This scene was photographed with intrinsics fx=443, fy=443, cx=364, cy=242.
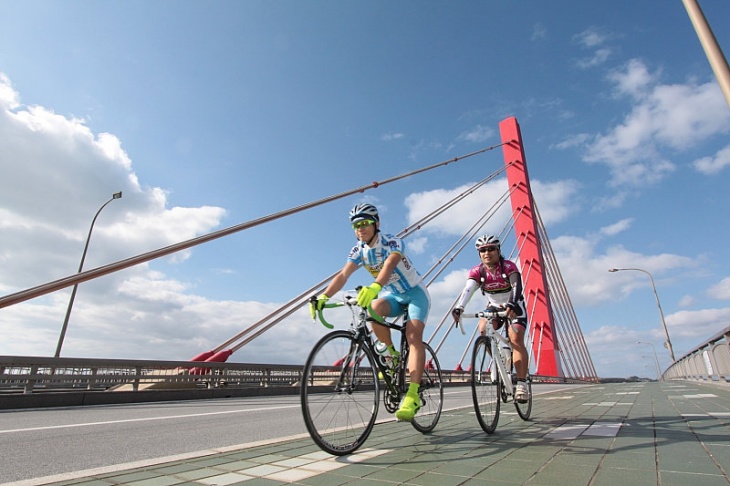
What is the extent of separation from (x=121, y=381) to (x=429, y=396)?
8.18 m

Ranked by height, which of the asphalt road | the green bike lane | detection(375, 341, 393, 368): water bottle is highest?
detection(375, 341, 393, 368): water bottle

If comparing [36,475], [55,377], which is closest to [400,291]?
[36,475]

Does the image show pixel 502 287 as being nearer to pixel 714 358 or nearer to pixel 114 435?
pixel 114 435

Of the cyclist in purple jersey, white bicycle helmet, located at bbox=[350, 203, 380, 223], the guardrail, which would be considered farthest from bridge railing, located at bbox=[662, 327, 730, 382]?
the guardrail

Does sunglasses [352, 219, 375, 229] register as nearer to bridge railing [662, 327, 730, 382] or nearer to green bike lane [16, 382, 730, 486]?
green bike lane [16, 382, 730, 486]

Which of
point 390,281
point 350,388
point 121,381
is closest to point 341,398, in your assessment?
point 350,388

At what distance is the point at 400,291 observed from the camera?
12.6 ft

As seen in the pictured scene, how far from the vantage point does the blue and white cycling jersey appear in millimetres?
3682

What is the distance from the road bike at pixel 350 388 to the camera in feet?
9.68

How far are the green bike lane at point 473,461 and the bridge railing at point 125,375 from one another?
696cm

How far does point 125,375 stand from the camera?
9.68m

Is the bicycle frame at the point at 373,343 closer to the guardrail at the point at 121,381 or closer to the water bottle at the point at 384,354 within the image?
the water bottle at the point at 384,354

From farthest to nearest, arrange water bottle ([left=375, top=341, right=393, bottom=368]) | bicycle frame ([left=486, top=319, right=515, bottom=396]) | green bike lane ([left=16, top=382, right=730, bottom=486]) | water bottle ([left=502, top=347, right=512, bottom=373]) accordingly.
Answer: water bottle ([left=502, top=347, right=512, bottom=373]), bicycle frame ([left=486, top=319, right=515, bottom=396]), water bottle ([left=375, top=341, right=393, bottom=368]), green bike lane ([left=16, top=382, right=730, bottom=486])

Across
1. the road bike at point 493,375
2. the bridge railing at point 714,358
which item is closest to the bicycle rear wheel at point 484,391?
the road bike at point 493,375
